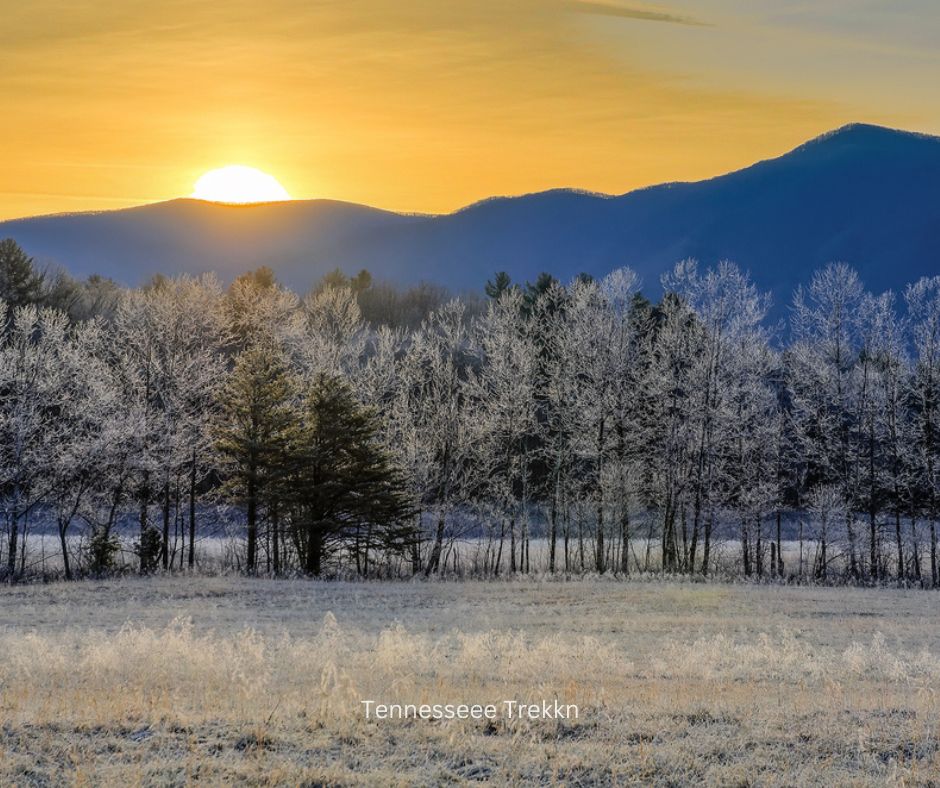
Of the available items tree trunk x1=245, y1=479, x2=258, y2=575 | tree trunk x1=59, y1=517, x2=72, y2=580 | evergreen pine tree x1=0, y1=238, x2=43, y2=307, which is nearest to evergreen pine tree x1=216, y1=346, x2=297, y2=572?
tree trunk x1=245, y1=479, x2=258, y2=575

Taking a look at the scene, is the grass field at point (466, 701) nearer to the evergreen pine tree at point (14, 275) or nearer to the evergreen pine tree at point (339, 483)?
the evergreen pine tree at point (339, 483)

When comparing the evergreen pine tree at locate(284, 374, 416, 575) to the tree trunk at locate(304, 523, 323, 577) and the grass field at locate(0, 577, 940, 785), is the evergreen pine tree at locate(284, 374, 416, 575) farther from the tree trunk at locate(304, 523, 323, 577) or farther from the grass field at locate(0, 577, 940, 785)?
the grass field at locate(0, 577, 940, 785)

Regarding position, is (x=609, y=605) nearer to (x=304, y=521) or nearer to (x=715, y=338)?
(x=304, y=521)

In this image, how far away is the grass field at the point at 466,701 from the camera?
32.2 ft

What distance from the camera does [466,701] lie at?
12211mm

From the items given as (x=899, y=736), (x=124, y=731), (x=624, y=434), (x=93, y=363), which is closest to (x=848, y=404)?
(x=624, y=434)

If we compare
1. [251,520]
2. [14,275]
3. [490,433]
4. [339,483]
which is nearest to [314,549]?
[339,483]

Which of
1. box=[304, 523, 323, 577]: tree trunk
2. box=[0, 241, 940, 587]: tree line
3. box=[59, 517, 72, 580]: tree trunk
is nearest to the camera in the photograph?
box=[59, 517, 72, 580]: tree trunk

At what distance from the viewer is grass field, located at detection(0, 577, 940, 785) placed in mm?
9805

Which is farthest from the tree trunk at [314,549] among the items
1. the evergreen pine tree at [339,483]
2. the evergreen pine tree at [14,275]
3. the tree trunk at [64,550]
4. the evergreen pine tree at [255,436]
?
the evergreen pine tree at [14,275]

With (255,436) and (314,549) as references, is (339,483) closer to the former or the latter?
(314,549)

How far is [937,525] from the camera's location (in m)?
61.2

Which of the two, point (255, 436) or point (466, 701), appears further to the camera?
point (255, 436)

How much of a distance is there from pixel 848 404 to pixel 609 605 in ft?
77.6
